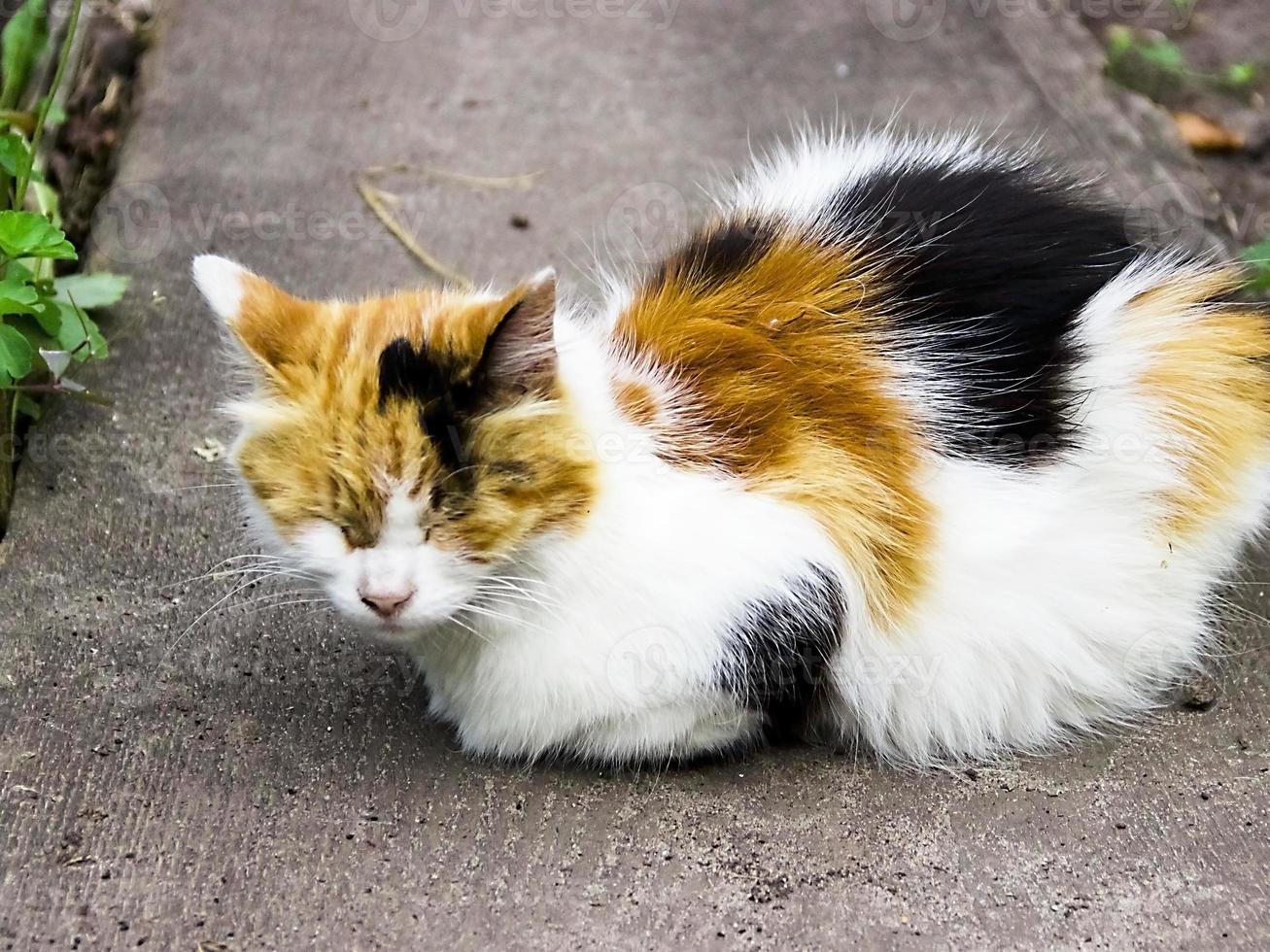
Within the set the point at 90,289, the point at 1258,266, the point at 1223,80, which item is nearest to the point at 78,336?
the point at 90,289

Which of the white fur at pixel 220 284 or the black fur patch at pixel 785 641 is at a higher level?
the white fur at pixel 220 284

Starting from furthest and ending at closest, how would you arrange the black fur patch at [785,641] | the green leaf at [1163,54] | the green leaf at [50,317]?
the green leaf at [1163,54], the green leaf at [50,317], the black fur patch at [785,641]

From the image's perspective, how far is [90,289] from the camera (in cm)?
313

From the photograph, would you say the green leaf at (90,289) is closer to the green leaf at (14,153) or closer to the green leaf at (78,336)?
the green leaf at (78,336)

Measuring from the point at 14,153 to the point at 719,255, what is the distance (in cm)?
155

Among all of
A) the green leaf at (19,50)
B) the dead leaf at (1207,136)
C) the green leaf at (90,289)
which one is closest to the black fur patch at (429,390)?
the green leaf at (90,289)

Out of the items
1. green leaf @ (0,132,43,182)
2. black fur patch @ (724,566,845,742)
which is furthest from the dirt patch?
green leaf @ (0,132,43,182)

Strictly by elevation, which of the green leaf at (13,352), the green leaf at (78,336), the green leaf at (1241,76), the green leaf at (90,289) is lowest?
the green leaf at (90,289)

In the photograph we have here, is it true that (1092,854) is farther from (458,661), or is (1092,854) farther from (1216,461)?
(458,661)

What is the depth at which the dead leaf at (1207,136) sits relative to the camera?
14.1ft

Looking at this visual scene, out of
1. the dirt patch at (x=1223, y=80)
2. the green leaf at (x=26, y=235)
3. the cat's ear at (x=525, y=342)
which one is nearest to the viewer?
the cat's ear at (x=525, y=342)

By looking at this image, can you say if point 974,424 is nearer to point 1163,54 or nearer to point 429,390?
point 429,390

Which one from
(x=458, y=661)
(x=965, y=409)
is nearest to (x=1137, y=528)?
(x=965, y=409)

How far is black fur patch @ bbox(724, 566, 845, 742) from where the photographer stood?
2.06 metres
